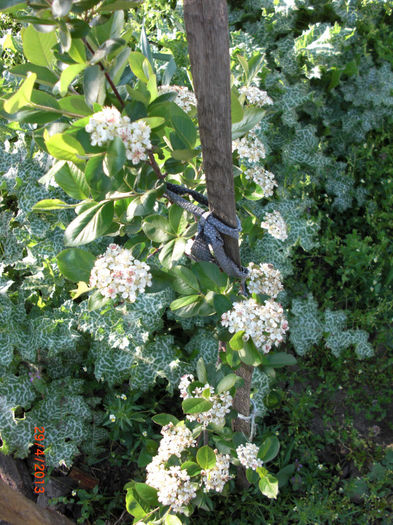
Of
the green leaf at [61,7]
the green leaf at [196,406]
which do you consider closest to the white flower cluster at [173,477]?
the green leaf at [196,406]

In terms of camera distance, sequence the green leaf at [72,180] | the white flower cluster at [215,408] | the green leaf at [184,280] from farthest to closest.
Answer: the white flower cluster at [215,408], the green leaf at [184,280], the green leaf at [72,180]

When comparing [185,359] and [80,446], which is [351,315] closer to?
[185,359]

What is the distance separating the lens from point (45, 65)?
3.04 feet

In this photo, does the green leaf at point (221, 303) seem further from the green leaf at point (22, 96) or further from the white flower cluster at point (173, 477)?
the green leaf at point (22, 96)

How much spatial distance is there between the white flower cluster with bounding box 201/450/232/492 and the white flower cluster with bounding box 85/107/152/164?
3.01 feet

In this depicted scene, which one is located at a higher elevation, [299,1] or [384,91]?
[299,1]

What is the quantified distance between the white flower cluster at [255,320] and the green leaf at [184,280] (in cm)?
12

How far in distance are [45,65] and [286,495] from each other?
1.73 meters

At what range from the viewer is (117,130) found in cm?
84

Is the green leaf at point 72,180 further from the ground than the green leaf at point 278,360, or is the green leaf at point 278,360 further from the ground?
the green leaf at point 72,180

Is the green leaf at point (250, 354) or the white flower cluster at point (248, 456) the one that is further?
the white flower cluster at point (248, 456)

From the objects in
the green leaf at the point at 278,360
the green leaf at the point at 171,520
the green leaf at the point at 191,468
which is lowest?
the green leaf at the point at 171,520

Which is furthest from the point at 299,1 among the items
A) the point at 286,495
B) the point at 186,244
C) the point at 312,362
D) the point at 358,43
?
the point at 286,495

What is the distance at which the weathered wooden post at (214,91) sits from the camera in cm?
80
